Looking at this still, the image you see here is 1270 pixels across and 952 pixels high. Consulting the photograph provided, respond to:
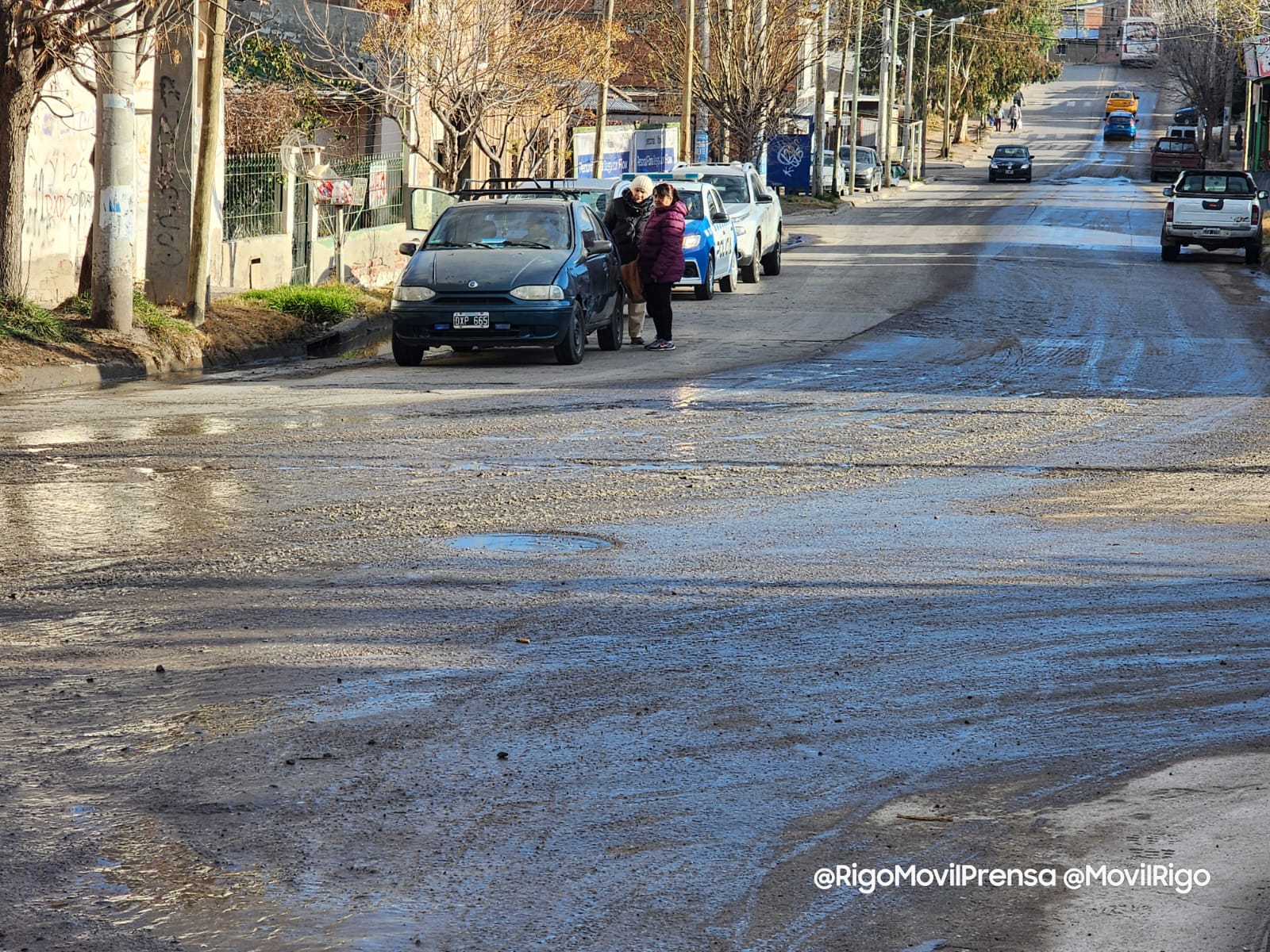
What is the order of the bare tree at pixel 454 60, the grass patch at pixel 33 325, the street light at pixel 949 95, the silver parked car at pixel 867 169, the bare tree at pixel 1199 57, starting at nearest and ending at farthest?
the grass patch at pixel 33 325
the bare tree at pixel 454 60
the silver parked car at pixel 867 169
the bare tree at pixel 1199 57
the street light at pixel 949 95

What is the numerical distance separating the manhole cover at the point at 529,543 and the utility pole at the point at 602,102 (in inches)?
919

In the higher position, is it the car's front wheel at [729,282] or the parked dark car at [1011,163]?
the parked dark car at [1011,163]

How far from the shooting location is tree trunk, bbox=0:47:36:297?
53.1 feet

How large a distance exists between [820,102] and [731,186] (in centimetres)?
3279

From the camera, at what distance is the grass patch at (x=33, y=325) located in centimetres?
1614

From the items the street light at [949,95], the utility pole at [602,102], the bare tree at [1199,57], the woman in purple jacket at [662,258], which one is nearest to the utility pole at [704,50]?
the utility pole at [602,102]

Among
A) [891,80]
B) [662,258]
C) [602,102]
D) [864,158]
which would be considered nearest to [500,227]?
[662,258]

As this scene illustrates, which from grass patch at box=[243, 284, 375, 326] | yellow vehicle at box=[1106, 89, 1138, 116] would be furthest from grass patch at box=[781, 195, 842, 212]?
yellow vehicle at box=[1106, 89, 1138, 116]

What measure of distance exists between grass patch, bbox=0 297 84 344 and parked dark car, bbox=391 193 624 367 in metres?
3.10

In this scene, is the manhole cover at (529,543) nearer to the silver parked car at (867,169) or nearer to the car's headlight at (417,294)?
the car's headlight at (417,294)

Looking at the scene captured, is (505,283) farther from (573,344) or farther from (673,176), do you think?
(673,176)

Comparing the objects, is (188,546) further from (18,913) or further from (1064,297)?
(1064,297)

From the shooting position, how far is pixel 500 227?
59.6 feet

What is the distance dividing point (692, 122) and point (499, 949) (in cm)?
5085
